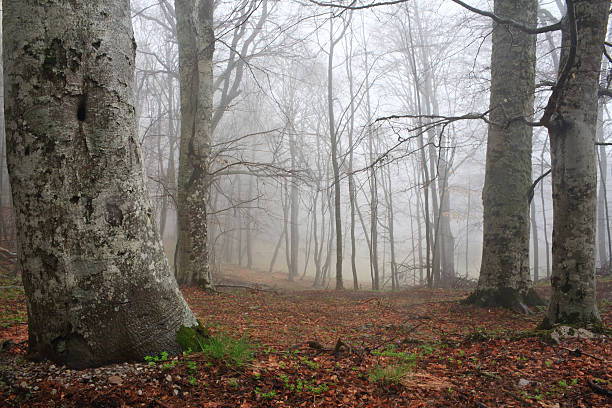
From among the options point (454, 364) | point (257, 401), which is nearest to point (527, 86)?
point (454, 364)

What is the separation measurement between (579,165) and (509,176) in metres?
2.51

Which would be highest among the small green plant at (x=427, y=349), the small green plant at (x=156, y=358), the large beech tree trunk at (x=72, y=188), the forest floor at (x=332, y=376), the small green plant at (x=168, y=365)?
the large beech tree trunk at (x=72, y=188)

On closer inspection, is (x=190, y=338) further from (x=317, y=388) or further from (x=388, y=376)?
(x=388, y=376)

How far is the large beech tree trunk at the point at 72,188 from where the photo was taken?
2.20 m

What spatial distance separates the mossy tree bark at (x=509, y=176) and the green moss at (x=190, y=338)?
200 inches

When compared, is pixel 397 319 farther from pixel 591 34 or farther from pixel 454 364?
pixel 591 34

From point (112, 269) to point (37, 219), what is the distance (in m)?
0.54

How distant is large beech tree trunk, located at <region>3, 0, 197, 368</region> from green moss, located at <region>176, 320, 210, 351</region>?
0.74ft

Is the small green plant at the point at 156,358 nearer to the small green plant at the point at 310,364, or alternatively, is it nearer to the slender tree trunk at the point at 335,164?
the small green plant at the point at 310,364

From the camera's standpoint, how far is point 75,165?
2.25 m

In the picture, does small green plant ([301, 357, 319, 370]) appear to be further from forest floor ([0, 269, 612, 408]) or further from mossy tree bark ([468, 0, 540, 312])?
mossy tree bark ([468, 0, 540, 312])

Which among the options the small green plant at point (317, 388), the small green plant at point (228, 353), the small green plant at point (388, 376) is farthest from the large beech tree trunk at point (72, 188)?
the small green plant at point (388, 376)

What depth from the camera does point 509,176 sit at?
6078mm

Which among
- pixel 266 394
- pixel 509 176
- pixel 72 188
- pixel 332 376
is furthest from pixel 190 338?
pixel 509 176
